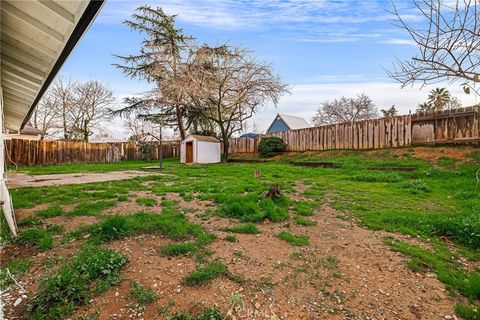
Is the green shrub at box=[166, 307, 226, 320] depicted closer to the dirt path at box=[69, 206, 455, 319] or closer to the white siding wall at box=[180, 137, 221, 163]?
the dirt path at box=[69, 206, 455, 319]

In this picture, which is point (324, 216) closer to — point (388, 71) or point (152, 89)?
point (388, 71)

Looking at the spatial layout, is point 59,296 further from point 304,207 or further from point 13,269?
point 304,207

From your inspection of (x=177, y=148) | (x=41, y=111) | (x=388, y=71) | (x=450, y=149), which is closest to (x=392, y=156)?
(x=450, y=149)

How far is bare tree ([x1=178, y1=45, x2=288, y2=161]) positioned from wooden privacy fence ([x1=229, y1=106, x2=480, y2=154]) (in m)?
3.03

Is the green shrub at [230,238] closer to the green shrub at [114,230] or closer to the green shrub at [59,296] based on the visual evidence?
the green shrub at [114,230]

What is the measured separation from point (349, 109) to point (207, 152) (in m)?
20.8

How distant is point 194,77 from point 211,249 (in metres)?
12.9

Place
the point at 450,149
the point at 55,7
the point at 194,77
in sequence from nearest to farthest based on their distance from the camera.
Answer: the point at 55,7 < the point at 450,149 < the point at 194,77

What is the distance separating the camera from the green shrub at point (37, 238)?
268 centimetres

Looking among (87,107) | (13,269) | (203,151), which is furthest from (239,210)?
(87,107)

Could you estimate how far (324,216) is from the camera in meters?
3.99

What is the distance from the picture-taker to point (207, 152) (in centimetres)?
1564

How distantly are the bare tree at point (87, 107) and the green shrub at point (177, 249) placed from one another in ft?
82.4

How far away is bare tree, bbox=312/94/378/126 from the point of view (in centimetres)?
2841
